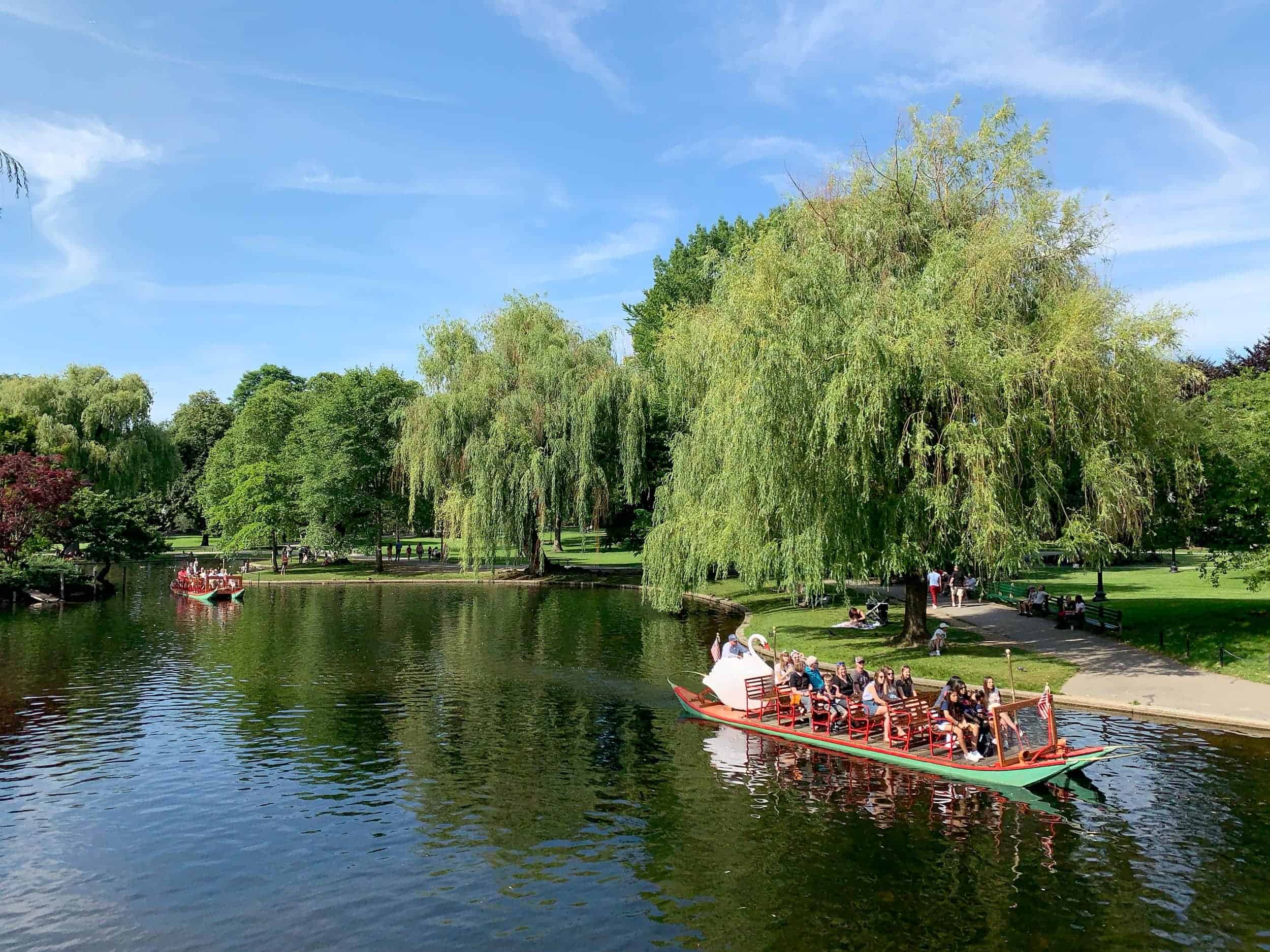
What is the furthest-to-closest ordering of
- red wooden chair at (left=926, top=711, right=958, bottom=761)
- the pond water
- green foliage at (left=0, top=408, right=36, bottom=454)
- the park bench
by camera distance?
1. green foliage at (left=0, top=408, right=36, bottom=454)
2. the park bench
3. red wooden chair at (left=926, top=711, right=958, bottom=761)
4. the pond water

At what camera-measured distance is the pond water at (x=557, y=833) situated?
12.0 meters

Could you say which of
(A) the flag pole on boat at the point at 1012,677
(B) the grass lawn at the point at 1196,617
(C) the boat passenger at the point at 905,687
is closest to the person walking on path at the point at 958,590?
(B) the grass lawn at the point at 1196,617

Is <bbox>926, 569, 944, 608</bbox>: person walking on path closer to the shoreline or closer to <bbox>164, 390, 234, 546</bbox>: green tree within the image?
the shoreline

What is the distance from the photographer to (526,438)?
5491 centimetres

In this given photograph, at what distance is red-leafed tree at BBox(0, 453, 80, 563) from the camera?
50.8m

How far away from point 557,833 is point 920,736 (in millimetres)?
8604

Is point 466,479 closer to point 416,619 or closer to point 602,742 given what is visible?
point 416,619

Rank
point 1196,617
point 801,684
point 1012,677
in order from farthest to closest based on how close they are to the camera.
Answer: point 1196,617
point 1012,677
point 801,684

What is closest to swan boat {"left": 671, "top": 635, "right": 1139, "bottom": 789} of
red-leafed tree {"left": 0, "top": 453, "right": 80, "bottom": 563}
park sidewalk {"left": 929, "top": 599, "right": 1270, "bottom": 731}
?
park sidewalk {"left": 929, "top": 599, "right": 1270, "bottom": 731}

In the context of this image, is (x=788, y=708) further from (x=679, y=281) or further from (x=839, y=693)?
(x=679, y=281)

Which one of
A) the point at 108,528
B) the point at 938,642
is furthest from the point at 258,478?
the point at 938,642

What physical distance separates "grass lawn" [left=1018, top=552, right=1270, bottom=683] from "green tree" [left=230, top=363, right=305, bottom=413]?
92239 mm

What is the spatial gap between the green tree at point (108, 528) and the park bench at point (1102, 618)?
5320cm

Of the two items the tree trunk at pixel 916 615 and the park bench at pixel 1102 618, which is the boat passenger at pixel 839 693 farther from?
the park bench at pixel 1102 618
